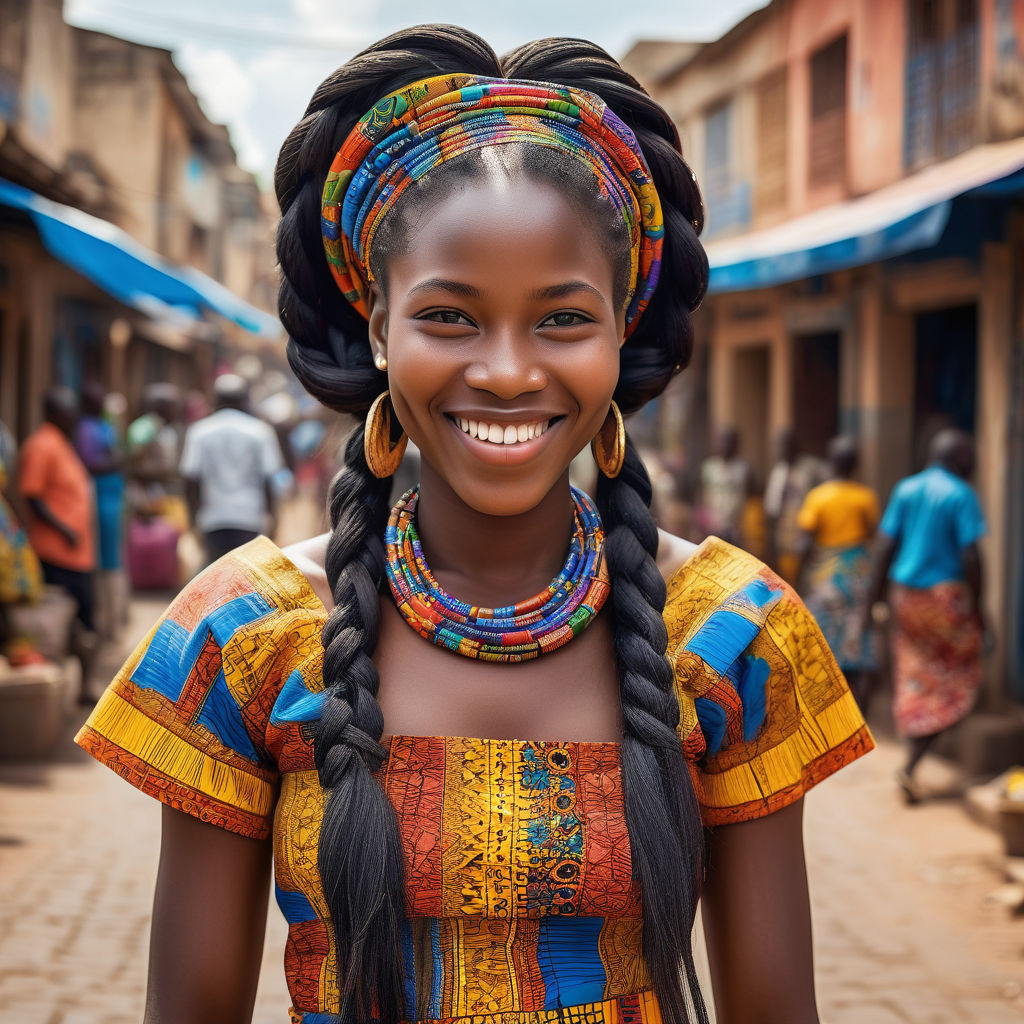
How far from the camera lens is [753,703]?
5.16 ft

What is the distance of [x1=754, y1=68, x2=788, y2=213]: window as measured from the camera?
13414 mm

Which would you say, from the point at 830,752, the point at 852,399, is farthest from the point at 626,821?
the point at 852,399

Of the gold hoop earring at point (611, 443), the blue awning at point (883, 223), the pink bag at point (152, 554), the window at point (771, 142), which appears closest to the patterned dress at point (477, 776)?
the gold hoop earring at point (611, 443)

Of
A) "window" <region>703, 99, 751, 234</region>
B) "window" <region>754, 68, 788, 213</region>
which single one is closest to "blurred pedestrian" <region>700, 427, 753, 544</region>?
"window" <region>754, 68, 788, 213</region>

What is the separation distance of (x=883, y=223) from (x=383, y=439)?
567cm

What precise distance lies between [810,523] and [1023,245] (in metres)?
2.00

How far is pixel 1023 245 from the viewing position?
284 inches

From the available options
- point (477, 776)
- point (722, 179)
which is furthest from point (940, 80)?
point (477, 776)

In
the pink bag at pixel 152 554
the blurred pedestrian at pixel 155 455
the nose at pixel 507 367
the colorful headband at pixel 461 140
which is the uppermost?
the blurred pedestrian at pixel 155 455

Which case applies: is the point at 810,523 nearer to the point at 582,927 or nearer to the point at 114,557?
the point at 114,557

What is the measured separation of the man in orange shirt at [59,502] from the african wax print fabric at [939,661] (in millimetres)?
4506

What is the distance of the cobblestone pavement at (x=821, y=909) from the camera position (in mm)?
3906

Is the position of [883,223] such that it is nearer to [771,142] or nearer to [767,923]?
[767,923]

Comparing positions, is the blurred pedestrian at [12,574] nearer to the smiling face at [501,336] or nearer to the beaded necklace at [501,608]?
the beaded necklace at [501,608]
